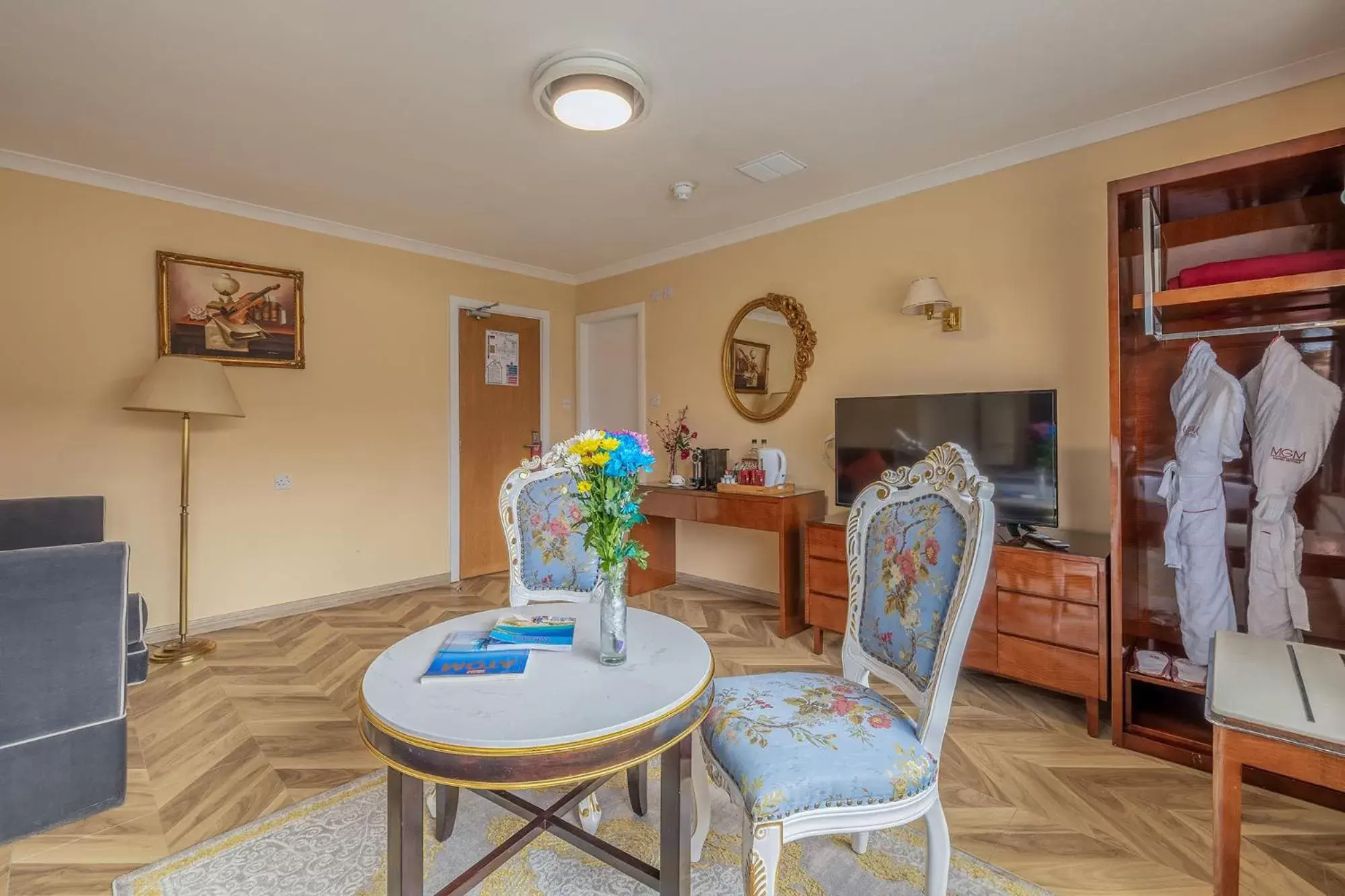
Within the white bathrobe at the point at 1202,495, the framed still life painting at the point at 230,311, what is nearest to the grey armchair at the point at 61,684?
the framed still life painting at the point at 230,311

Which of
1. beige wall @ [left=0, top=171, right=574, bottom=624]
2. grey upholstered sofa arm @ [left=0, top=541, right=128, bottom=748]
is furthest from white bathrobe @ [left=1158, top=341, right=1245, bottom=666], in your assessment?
beige wall @ [left=0, top=171, right=574, bottom=624]

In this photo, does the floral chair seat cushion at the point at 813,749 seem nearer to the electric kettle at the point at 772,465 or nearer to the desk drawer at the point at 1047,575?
the desk drawer at the point at 1047,575

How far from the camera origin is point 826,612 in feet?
10.3

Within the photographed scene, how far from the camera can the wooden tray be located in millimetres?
3543

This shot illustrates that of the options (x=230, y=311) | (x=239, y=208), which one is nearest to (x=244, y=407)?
(x=230, y=311)

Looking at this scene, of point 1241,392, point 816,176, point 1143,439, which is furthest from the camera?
point 816,176

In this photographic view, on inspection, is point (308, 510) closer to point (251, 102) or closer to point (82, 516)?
point (82, 516)

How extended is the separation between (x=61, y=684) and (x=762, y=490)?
2.94 meters

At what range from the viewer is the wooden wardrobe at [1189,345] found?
80.7 inches

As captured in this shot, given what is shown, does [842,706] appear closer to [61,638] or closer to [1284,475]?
[1284,475]

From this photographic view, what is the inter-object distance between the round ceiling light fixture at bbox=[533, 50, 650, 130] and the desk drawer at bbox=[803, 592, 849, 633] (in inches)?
95.6

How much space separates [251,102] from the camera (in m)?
2.51

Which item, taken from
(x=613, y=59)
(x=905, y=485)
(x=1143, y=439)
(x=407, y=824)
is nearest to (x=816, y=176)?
(x=613, y=59)

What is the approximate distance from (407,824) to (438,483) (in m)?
3.74
